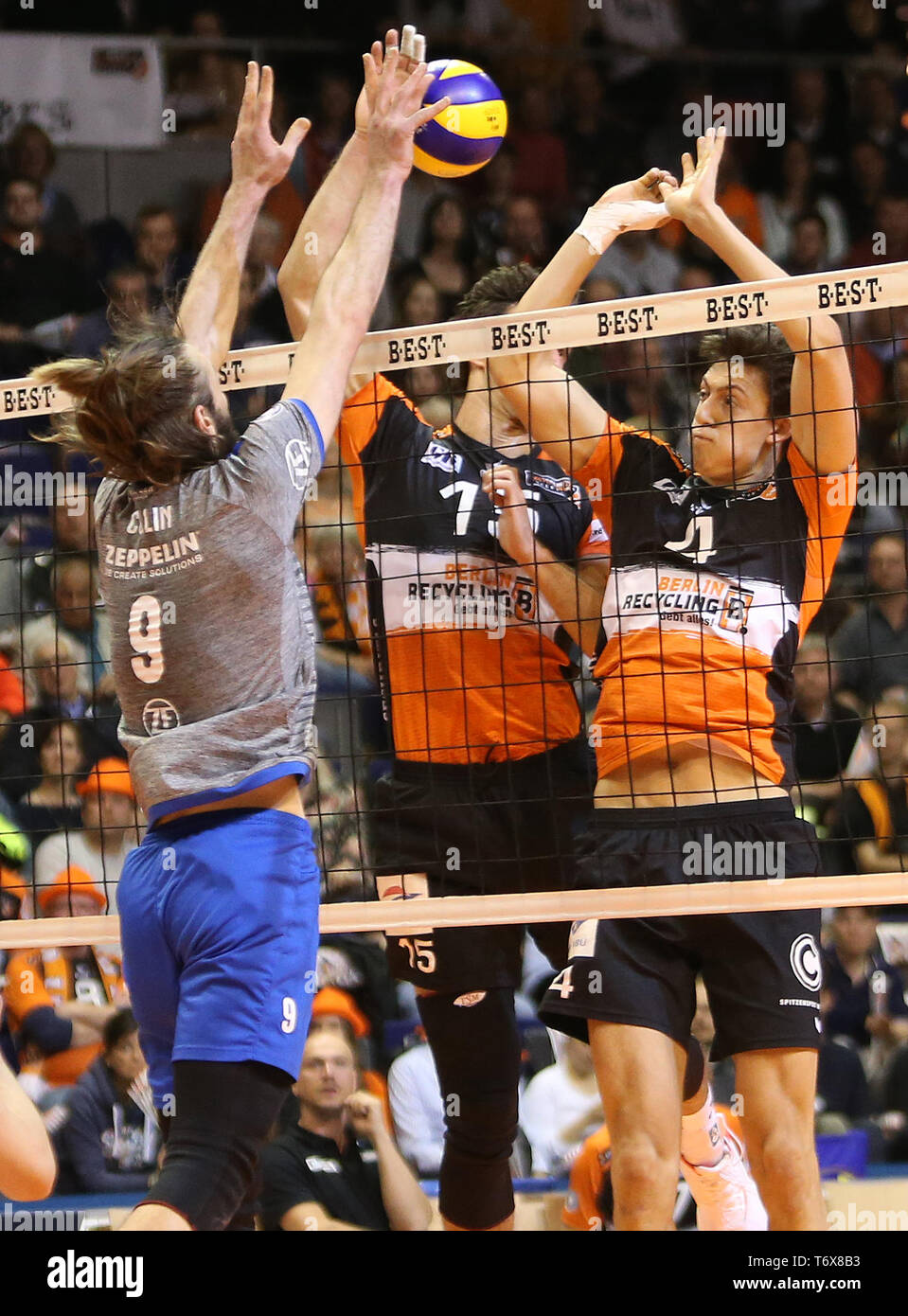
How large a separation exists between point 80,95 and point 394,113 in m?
5.86

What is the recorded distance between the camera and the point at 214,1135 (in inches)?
116

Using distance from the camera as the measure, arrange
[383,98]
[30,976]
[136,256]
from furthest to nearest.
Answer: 1. [136,256]
2. [30,976]
3. [383,98]

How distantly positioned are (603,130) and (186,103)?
2407 mm

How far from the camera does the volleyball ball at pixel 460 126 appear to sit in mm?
4465

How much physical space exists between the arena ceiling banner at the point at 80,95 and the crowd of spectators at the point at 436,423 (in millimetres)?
187

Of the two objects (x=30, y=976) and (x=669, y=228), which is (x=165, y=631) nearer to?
(x=30, y=976)

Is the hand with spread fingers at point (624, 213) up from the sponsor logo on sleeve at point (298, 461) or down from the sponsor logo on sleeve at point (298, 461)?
up

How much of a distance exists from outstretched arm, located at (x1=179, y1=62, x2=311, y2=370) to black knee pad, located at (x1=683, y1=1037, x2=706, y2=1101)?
2.23 meters

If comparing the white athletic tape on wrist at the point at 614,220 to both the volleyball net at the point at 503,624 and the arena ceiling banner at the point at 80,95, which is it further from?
the arena ceiling banner at the point at 80,95

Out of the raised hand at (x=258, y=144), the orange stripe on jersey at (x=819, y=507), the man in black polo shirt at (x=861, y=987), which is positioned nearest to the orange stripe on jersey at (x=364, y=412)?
the raised hand at (x=258, y=144)

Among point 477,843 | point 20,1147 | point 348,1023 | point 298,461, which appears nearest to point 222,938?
point 20,1147

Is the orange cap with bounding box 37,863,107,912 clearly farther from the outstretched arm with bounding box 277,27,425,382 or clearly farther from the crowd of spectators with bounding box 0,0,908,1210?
the outstretched arm with bounding box 277,27,425,382

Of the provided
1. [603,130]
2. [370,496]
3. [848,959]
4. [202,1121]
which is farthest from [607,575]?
[603,130]

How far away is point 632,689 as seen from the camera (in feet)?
13.3
